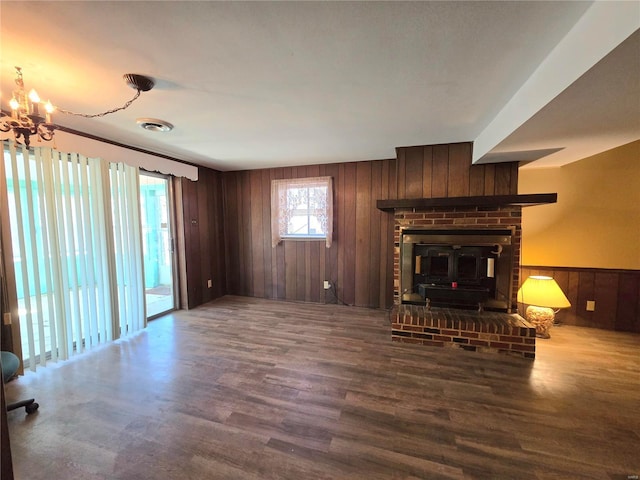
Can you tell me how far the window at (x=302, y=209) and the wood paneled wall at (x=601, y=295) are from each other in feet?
9.28

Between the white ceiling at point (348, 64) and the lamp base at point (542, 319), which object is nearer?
the white ceiling at point (348, 64)

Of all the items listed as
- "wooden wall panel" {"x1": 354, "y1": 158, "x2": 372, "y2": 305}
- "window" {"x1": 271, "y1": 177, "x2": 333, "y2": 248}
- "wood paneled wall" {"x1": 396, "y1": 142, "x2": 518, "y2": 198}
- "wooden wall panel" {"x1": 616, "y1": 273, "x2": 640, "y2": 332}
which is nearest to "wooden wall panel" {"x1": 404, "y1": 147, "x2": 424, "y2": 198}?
"wood paneled wall" {"x1": 396, "y1": 142, "x2": 518, "y2": 198}

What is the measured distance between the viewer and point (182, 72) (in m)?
1.55

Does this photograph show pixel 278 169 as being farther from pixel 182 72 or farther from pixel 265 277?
pixel 182 72

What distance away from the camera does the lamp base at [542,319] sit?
9.60 feet

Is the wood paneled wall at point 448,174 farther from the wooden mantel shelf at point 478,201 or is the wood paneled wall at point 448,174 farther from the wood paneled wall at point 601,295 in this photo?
the wood paneled wall at point 601,295

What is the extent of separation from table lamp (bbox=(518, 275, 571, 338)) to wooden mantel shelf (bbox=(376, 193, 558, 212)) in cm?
98

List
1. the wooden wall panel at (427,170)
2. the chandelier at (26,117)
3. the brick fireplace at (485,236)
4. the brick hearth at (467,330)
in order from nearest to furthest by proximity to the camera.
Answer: the chandelier at (26,117) < the brick hearth at (467,330) < the brick fireplace at (485,236) < the wooden wall panel at (427,170)

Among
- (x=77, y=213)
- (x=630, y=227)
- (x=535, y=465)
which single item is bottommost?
(x=535, y=465)

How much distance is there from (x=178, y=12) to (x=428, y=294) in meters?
3.03

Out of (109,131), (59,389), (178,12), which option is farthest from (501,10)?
(59,389)

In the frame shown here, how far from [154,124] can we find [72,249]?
1426mm

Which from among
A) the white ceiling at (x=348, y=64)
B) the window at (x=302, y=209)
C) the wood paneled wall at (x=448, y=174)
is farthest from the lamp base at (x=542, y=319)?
the window at (x=302, y=209)

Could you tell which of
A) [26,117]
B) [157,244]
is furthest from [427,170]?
[157,244]
